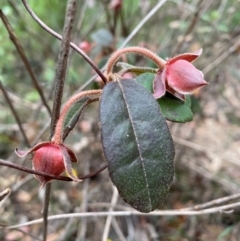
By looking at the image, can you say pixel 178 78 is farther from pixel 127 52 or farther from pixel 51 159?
pixel 51 159

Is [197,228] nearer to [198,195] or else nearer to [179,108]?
[198,195]

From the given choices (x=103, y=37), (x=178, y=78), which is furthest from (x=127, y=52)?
(x=103, y=37)

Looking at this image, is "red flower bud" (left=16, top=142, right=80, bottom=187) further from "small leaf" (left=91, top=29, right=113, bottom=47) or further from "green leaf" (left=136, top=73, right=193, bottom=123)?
"small leaf" (left=91, top=29, right=113, bottom=47)

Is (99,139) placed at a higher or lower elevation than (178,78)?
lower

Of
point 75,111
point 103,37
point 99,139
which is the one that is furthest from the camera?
point 99,139

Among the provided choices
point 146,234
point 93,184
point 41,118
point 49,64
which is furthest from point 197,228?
point 49,64

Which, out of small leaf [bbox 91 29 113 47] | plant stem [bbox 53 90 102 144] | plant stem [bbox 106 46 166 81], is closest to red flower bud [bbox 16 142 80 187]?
plant stem [bbox 53 90 102 144]
